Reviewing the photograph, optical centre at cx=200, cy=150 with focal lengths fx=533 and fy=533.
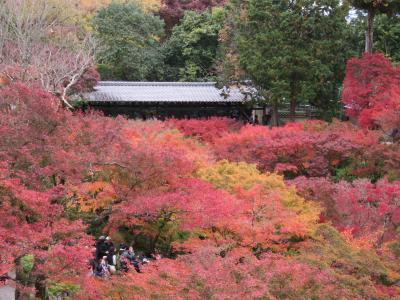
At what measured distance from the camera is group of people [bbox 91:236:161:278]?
1261cm

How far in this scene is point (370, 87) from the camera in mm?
23016

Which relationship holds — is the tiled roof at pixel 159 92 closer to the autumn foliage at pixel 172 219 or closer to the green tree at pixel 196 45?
the green tree at pixel 196 45

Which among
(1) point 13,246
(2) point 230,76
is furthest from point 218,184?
(2) point 230,76

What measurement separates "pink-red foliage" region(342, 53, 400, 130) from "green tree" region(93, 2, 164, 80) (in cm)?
1496

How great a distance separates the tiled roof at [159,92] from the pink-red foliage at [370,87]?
9024mm

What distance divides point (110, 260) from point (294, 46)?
18.3 m

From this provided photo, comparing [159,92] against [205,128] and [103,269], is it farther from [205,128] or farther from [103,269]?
[103,269]

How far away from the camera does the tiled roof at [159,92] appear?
3152 centimetres

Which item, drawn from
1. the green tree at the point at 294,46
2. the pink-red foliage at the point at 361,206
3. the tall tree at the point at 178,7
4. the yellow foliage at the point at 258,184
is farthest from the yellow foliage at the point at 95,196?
the tall tree at the point at 178,7

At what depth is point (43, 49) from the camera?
80.9ft

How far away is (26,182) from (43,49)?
15.4 m

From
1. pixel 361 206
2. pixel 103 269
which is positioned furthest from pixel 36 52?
pixel 361 206

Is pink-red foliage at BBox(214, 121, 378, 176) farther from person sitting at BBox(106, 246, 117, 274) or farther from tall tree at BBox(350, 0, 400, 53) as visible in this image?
person sitting at BBox(106, 246, 117, 274)

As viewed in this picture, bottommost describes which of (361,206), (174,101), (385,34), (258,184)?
(361,206)
